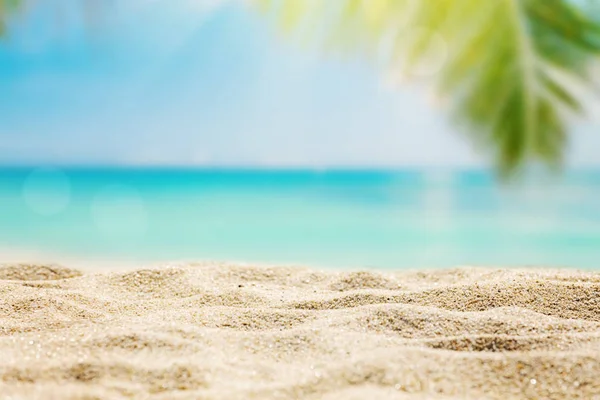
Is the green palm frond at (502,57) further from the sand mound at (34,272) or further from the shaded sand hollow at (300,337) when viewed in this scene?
the sand mound at (34,272)

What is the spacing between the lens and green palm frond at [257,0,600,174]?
101 centimetres

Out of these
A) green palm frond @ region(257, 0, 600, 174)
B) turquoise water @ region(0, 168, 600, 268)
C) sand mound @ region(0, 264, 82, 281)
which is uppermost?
green palm frond @ region(257, 0, 600, 174)

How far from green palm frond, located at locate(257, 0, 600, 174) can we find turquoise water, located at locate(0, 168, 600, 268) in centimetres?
12

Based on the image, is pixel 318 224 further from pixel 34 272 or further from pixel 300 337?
pixel 300 337

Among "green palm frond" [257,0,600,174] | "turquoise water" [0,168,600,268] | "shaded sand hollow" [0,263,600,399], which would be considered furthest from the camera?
"turquoise water" [0,168,600,268]

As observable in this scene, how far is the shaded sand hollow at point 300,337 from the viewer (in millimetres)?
1128

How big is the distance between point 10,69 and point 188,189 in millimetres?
5709

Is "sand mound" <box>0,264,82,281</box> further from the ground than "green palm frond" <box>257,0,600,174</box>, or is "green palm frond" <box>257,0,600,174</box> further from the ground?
"green palm frond" <box>257,0,600,174</box>

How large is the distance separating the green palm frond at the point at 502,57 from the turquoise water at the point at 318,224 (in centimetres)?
12

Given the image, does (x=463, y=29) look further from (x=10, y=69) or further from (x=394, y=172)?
(x=394, y=172)

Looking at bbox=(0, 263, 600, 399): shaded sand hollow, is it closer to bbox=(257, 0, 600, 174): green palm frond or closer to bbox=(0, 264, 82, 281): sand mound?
bbox=(0, 264, 82, 281): sand mound

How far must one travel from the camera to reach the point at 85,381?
44.7 inches

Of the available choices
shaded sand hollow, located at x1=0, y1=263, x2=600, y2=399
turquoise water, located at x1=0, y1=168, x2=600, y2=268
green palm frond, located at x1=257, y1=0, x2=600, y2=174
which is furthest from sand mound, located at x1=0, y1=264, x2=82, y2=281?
turquoise water, located at x1=0, y1=168, x2=600, y2=268

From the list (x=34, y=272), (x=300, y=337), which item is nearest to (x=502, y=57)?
(x=300, y=337)
